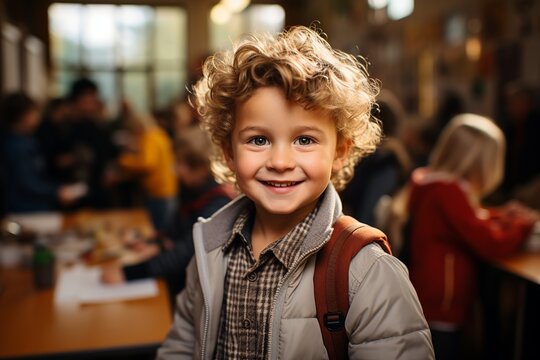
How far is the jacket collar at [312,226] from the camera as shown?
109cm

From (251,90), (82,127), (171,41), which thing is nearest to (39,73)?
(171,41)

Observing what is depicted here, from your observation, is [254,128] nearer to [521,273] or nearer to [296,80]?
[296,80]

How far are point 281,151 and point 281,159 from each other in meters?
0.02

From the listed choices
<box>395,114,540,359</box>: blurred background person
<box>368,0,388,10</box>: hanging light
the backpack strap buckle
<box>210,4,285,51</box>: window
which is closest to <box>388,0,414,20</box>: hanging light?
<box>368,0,388,10</box>: hanging light

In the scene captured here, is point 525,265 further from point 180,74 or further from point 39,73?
point 180,74

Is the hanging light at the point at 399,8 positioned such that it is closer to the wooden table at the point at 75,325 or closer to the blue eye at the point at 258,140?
the wooden table at the point at 75,325

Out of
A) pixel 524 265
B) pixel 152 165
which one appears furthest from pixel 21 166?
pixel 524 265

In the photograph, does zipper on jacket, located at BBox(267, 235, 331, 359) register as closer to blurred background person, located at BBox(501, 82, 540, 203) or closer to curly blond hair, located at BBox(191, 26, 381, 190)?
curly blond hair, located at BBox(191, 26, 381, 190)

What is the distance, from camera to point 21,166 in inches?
160

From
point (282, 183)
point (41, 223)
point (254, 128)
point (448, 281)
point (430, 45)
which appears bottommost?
point (448, 281)

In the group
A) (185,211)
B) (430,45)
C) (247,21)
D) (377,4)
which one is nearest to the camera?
(185,211)

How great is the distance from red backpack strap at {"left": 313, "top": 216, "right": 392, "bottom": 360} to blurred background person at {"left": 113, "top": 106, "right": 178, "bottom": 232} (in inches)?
183

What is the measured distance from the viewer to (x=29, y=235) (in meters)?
3.08

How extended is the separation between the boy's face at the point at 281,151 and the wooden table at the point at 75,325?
92cm
